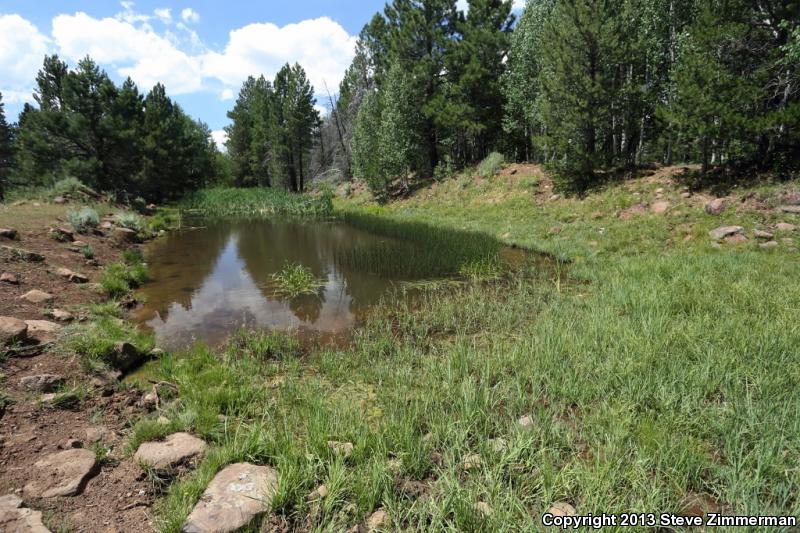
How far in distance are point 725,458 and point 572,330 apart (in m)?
3.04

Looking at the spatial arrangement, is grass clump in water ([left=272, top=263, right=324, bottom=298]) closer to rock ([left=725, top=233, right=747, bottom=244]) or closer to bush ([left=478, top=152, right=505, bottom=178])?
rock ([left=725, top=233, right=747, bottom=244])

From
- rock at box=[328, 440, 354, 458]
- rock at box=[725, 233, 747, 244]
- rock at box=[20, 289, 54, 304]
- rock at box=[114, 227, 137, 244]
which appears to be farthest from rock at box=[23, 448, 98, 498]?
rock at box=[114, 227, 137, 244]

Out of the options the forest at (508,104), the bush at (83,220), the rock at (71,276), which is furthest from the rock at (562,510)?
the bush at (83,220)

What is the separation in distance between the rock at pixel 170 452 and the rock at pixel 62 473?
0.39 m

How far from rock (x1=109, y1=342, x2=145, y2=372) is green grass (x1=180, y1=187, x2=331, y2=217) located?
93.7 ft

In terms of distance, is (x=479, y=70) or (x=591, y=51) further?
(x=479, y=70)

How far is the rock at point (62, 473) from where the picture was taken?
3.22 m

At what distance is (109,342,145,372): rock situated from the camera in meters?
5.85

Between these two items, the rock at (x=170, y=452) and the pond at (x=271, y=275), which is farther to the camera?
the pond at (x=271, y=275)

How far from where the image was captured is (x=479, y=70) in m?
29.2

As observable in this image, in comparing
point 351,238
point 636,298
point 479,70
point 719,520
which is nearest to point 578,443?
point 719,520

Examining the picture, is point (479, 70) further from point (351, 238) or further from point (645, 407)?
point (645, 407)

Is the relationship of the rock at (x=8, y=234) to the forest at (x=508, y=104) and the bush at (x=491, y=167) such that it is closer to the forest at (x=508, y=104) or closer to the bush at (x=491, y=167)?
the forest at (x=508, y=104)

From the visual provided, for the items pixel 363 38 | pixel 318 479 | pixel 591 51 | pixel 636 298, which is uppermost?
pixel 363 38
